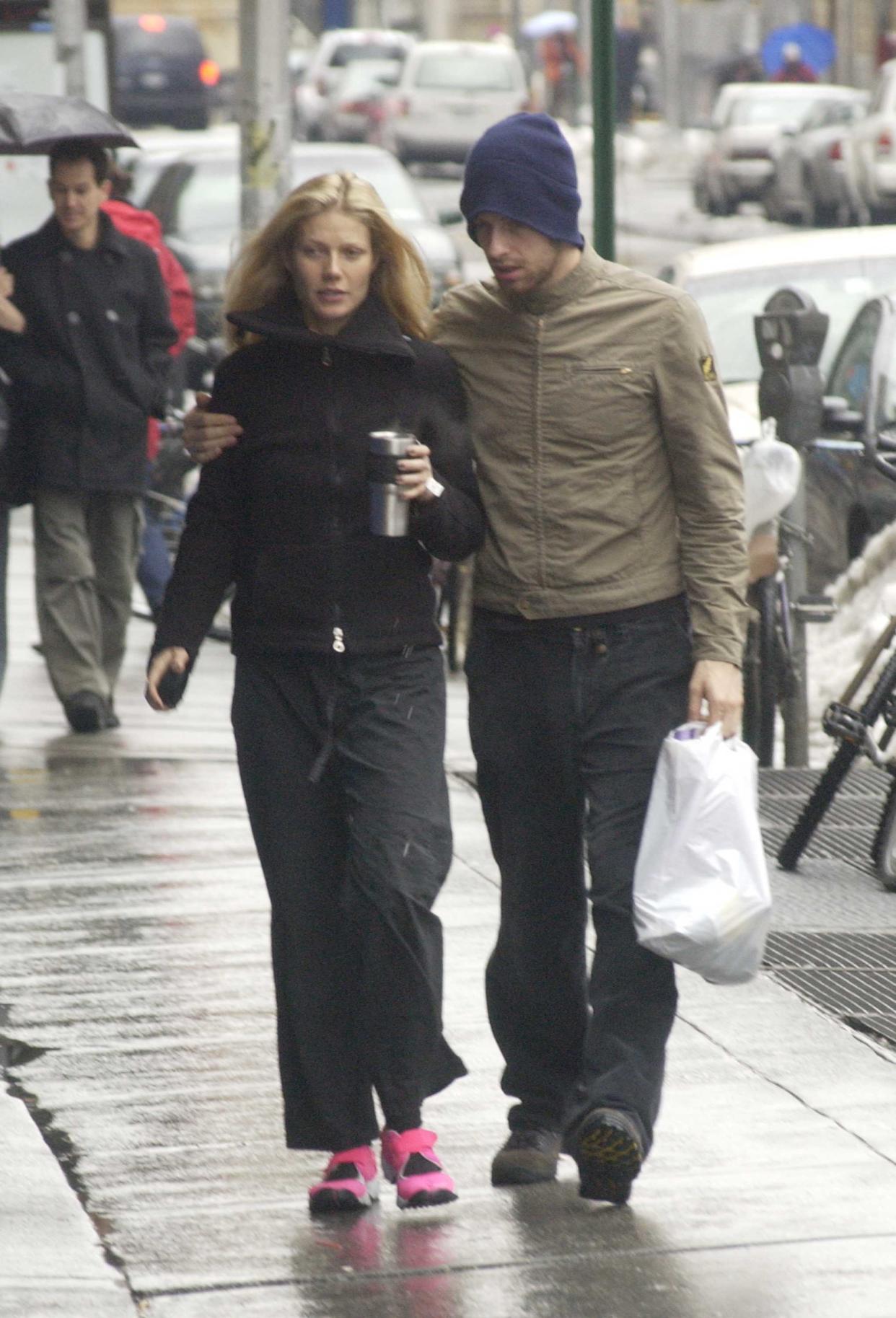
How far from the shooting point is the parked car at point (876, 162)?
111 feet

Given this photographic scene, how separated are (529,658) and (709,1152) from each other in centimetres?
100

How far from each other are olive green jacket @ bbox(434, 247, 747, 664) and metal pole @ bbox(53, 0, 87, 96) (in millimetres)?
13148

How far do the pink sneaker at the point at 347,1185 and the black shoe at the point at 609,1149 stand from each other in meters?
0.38

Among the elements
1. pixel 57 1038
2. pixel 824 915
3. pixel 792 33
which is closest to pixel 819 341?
pixel 824 915

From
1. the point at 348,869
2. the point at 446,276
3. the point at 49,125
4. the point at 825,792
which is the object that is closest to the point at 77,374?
the point at 49,125

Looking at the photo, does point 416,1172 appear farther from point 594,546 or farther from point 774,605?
point 774,605

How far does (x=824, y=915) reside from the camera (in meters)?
6.95

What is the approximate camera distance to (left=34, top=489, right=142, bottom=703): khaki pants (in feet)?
30.1

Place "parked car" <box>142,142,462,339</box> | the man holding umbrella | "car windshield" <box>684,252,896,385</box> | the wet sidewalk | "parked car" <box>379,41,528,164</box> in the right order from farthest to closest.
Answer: "parked car" <box>379,41,528,164</box> < "parked car" <box>142,142,462,339</box> < "car windshield" <box>684,252,896,385</box> < the man holding umbrella < the wet sidewalk

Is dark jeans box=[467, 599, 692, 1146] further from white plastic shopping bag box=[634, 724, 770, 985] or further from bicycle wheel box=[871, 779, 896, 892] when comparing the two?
bicycle wheel box=[871, 779, 896, 892]

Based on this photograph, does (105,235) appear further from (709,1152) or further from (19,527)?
(19,527)

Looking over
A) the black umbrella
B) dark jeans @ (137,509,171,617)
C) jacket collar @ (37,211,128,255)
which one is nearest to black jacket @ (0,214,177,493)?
jacket collar @ (37,211,128,255)

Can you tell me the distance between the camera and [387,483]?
444cm

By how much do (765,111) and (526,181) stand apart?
122ft
